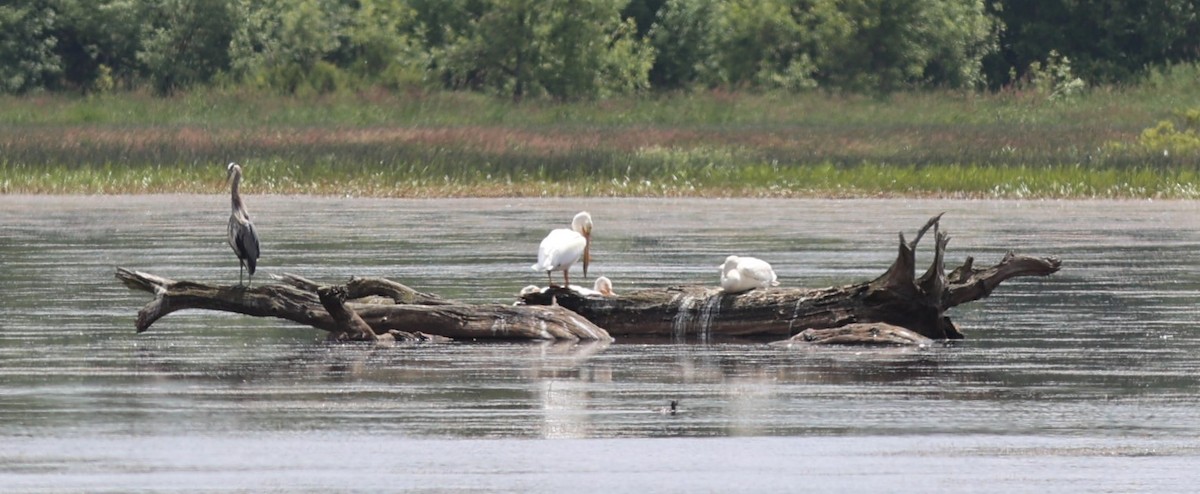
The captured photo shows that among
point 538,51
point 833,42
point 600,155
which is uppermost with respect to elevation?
point 833,42

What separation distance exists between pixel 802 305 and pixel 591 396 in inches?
141

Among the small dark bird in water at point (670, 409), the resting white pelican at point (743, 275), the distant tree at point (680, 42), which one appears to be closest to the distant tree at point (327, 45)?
the distant tree at point (680, 42)

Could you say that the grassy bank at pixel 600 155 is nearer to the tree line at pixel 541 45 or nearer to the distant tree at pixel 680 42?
the tree line at pixel 541 45

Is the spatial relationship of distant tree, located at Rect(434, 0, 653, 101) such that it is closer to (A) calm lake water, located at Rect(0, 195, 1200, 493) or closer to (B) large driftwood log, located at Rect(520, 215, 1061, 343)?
(A) calm lake water, located at Rect(0, 195, 1200, 493)

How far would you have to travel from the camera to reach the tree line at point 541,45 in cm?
6344

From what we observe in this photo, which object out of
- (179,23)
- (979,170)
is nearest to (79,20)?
(179,23)

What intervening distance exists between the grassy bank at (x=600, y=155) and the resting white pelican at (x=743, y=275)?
22.3 m

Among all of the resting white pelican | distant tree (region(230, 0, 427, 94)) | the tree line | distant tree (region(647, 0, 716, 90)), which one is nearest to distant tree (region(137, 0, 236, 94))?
the tree line

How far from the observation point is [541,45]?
6341 centimetres

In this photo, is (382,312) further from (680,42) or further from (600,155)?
(680,42)

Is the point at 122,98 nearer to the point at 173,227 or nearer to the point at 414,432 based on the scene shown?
the point at 173,227

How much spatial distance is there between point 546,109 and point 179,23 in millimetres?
13136

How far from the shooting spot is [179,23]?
217ft

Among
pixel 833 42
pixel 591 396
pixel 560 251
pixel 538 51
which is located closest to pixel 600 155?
pixel 538 51
